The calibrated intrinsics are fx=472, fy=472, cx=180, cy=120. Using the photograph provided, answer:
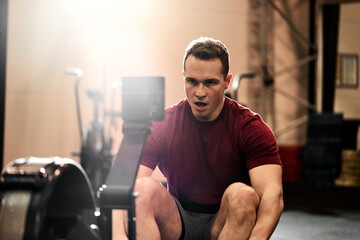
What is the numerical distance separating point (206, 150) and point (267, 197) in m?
0.29

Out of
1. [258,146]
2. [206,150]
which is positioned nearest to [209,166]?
[206,150]

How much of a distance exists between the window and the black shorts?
16.7ft

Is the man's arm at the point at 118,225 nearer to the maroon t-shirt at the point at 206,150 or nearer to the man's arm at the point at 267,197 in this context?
the maroon t-shirt at the point at 206,150

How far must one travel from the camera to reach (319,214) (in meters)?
3.59

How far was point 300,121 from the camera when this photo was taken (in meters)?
6.09

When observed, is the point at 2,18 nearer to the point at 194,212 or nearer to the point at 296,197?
the point at 194,212

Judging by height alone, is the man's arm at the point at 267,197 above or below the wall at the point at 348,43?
below

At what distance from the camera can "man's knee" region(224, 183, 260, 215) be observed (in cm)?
156

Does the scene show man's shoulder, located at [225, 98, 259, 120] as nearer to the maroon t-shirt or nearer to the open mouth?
the maroon t-shirt

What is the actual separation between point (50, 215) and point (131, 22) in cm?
455

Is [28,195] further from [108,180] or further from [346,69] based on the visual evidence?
[346,69]

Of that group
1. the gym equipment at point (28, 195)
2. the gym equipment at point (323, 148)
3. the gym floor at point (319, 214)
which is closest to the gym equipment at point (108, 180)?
the gym equipment at point (28, 195)

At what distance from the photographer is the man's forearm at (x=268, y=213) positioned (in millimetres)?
1564

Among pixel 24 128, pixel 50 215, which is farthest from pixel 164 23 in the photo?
pixel 50 215
